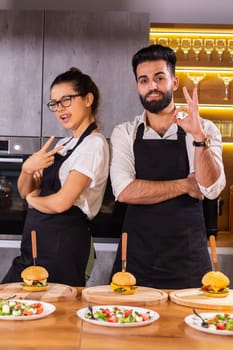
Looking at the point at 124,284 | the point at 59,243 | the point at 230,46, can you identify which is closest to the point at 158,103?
the point at 59,243

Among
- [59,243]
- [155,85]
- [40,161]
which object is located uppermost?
[155,85]

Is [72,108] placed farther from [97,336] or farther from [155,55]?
[97,336]

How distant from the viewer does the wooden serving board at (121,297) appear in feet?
6.72

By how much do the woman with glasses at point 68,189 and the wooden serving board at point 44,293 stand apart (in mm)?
334

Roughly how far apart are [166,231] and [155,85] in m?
0.66

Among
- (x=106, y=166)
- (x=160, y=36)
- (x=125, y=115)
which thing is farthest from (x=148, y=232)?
(x=160, y=36)

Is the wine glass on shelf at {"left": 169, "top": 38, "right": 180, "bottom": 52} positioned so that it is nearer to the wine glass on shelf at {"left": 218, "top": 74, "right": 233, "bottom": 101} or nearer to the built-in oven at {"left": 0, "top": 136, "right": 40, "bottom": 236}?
the wine glass on shelf at {"left": 218, "top": 74, "right": 233, "bottom": 101}

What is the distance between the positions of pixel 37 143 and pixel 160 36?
122cm

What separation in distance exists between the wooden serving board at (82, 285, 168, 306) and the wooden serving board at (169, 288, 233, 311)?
0.05m

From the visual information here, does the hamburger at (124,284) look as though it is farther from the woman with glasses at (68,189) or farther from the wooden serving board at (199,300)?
the woman with glasses at (68,189)

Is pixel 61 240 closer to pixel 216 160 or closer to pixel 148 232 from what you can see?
pixel 148 232

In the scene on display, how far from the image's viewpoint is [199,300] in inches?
80.9

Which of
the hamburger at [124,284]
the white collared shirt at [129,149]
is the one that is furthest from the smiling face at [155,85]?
the hamburger at [124,284]

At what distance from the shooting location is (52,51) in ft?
12.9
